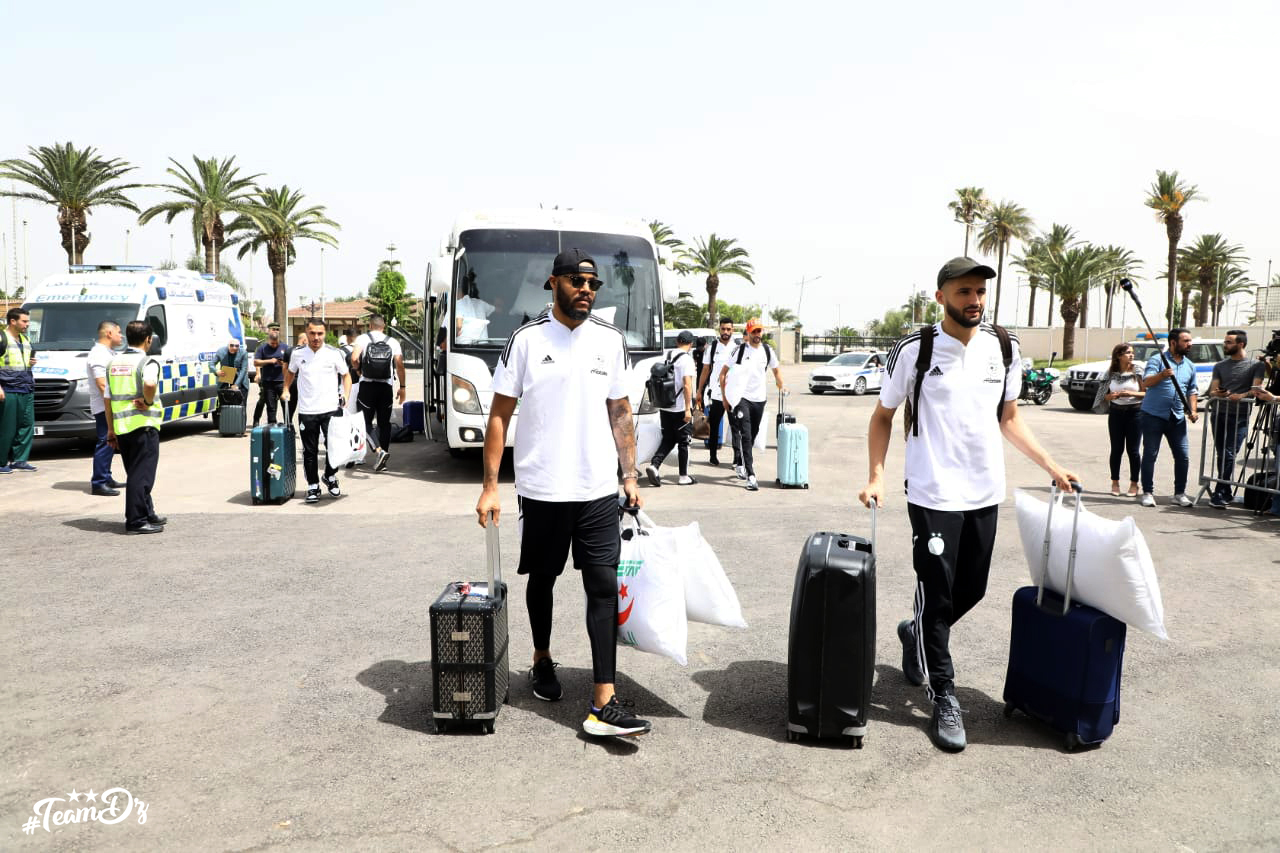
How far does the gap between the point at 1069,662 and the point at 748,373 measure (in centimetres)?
682

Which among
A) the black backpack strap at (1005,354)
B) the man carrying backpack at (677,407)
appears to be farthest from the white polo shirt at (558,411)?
the man carrying backpack at (677,407)

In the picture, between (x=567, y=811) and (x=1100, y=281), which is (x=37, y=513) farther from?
(x=1100, y=281)

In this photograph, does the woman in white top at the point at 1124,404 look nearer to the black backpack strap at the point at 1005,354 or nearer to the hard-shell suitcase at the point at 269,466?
the black backpack strap at the point at 1005,354

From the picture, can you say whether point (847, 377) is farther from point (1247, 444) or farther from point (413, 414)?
point (1247, 444)

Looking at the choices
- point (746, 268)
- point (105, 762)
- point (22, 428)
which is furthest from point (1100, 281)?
point (105, 762)

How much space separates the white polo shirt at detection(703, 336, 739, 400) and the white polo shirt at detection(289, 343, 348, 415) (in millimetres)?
4260

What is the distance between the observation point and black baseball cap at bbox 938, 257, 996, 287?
397cm

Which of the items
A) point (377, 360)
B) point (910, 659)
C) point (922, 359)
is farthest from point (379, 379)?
point (922, 359)

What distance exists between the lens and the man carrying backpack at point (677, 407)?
10.7m

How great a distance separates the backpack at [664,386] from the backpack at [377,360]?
360cm

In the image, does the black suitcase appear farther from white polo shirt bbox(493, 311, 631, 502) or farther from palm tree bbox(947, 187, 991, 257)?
palm tree bbox(947, 187, 991, 257)

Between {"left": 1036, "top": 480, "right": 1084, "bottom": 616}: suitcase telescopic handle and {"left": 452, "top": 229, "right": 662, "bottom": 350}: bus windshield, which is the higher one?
{"left": 452, "top": 229, "right": 662, "bottom": 350}: bus windshield

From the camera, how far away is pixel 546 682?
4.45m

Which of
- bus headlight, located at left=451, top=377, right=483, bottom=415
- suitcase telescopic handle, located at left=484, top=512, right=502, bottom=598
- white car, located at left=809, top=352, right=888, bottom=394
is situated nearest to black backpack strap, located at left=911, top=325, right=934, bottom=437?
suitcase telescopic handle, located at left=484, top=512, right=502, bottom=598
